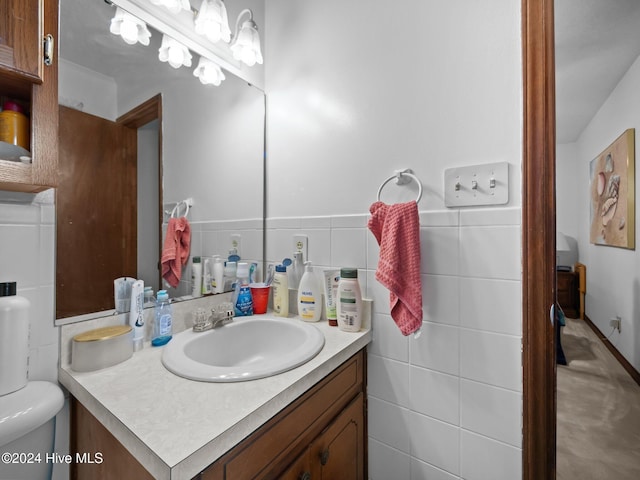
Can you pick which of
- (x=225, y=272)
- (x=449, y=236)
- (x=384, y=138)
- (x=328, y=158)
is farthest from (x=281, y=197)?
(x=449, y=236)

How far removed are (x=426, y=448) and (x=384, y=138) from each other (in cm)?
106

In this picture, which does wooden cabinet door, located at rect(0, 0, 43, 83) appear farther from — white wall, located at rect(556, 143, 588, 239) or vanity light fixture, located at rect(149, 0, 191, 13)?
white wall, located at rect(556, 143, 588, 239)

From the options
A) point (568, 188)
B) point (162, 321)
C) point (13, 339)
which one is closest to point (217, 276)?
point (162, 321)

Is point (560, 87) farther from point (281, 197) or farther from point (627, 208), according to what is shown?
point (281, 197)

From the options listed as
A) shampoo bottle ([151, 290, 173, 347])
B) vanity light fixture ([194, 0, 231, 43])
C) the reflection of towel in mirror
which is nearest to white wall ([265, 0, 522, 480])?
vanity light fixture ([194, 0, 231, 43])

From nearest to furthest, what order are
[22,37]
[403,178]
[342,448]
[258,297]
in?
[22,37], [342,448], [403,178], [258,297]

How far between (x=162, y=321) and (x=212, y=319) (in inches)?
6.3

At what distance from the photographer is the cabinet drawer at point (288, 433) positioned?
21.6 inches

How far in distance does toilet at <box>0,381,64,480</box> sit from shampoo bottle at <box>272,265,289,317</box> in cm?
67

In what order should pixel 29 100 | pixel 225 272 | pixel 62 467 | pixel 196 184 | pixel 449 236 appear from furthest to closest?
pixel 225 272 → pixel 196 184 → pixel 449 236 → pixel 62 467 → pixel 29 100

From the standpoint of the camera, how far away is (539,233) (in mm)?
784

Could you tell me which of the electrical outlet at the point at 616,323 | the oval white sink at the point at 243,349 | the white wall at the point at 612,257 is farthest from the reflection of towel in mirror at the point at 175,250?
the electrical outlet at the point at 616,323

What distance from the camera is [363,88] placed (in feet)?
3.57

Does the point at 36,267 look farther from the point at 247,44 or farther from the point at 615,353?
the point at 615,353
